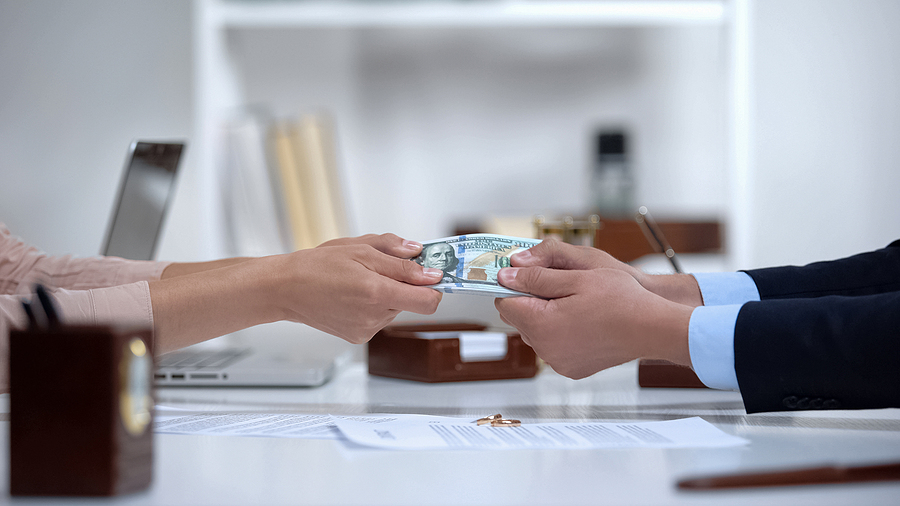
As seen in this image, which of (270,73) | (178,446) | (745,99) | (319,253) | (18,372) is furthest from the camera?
(270,73)

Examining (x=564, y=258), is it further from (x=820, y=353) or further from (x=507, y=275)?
(x=820, y=353)

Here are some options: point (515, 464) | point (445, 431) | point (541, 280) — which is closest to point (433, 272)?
point (541, 280)

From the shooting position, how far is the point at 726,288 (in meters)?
1.01

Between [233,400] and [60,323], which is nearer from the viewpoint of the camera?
[60,323]

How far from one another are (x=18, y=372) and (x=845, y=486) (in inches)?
22.7

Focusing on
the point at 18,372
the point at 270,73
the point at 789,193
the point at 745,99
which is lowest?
the point at 18,372

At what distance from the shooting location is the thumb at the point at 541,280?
854 mm

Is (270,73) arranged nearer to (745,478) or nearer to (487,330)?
(487,330)

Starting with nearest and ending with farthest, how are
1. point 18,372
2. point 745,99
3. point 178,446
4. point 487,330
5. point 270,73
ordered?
point 18,372, point 178,446, point 487,330, point 745,99, point 270,73

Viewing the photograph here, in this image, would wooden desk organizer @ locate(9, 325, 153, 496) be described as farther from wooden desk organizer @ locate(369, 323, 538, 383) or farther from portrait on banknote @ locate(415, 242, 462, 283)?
wooden desk organizer @ locate(369, 323, 538, 383)

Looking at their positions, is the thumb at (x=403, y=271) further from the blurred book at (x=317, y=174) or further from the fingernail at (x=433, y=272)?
the blurred book at (x=317, y=174)

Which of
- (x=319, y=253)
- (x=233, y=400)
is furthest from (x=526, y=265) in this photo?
(x=233, y=400)

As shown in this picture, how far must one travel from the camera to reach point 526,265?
922 millimetres

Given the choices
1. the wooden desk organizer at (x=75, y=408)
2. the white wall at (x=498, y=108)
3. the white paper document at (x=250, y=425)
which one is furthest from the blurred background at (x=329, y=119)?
the wooden desk organizer at (x=75, y=408)
